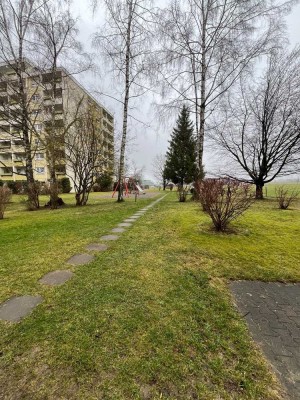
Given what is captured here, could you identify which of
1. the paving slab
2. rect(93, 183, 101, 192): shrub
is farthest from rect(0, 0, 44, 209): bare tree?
rect(93, 183, 101, 192): shrub

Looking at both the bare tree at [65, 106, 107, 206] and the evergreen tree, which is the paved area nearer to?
the bare tree at [65, 106, 107, 206]

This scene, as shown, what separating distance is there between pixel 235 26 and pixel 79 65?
836cm

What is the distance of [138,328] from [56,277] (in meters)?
1.53

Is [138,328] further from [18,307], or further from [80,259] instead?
[80,259]

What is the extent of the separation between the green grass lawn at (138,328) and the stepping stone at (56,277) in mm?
91

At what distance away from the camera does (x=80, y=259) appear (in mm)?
3414

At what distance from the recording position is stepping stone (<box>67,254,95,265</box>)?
10.8ft

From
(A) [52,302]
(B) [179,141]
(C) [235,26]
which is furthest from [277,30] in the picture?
(B) [179,141]

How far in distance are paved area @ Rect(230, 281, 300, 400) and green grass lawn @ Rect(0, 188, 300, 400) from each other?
0.36ft

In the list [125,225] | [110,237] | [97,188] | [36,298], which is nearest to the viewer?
[36,298]

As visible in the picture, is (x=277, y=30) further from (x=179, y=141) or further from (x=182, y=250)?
(x=179, y=141)

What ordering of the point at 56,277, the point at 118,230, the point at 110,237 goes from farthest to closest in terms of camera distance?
the point at 118,230
the point at 110,237
the point at 56,277

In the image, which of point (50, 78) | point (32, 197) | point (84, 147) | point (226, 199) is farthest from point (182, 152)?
point (226, 199)

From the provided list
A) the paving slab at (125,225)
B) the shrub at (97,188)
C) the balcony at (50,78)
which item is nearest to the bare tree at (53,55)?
the balcony at (50,78)
